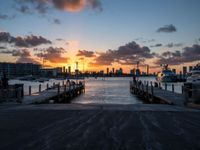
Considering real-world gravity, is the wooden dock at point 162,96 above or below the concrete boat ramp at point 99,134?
below

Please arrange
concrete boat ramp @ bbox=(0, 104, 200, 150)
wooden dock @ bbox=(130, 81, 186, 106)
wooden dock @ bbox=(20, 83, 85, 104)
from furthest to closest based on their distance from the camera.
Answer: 1. wooden dock @ bbox=(20, 83, 85, 104)
2. wooden dock @ bbox=(130, 81, 186, 106)
3. concrete boat ramp @ bbox=(0, 104, 200, 150)

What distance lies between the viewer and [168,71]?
15875 centimetres

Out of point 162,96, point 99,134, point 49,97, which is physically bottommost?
point 49,97

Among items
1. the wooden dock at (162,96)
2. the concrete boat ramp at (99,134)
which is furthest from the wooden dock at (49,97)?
the concrete boat ramp at (99,134)

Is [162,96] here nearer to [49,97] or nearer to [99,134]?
[49,97]

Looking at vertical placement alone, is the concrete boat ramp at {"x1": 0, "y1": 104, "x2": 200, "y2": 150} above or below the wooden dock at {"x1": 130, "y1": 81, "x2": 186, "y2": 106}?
above

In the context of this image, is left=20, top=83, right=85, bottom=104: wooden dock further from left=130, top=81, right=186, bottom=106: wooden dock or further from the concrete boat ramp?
the concrete boat ramp

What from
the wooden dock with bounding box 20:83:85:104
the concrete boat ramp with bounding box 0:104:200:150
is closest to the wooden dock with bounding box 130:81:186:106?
the concrete boat ramp with bounding box 0:104:200:150

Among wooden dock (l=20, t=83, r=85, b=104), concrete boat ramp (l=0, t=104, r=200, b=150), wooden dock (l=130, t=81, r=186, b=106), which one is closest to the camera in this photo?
concrete boat ramp (l=0, t=104, r=200, b=150)

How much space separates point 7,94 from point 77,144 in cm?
1839

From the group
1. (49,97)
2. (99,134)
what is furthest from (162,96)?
(99,134)

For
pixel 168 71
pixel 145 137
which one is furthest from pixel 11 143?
pixel 168 71

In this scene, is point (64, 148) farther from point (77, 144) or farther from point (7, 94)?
point (7, 94)

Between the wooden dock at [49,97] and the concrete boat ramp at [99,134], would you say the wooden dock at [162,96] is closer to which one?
the concrete boat ramp at [99,134]
